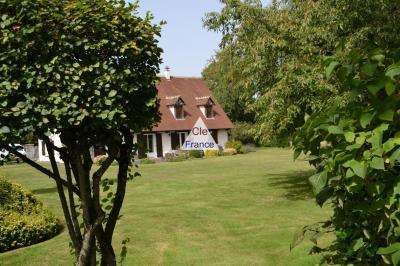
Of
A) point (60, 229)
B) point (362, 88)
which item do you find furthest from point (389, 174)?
point (60, 229)

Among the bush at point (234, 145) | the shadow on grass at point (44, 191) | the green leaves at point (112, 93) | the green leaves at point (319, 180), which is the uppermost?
the green leaves at point (112, 93)

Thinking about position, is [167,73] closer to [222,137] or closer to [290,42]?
[222,137]

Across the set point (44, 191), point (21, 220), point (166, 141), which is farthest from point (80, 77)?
point (166, 141)

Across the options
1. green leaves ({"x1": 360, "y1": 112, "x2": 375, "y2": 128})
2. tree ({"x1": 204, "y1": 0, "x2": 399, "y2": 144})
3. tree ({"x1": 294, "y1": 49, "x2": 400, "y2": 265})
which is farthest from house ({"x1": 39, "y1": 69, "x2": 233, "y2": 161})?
green leaves ({"x1": 360, "y1": 112, "x2": 375, "y2": 128})

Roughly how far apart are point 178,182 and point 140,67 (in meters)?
19.0

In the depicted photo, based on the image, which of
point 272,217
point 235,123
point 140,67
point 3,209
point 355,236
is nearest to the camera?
point 355,236

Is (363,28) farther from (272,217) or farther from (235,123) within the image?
(235,123)

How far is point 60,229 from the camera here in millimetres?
12203

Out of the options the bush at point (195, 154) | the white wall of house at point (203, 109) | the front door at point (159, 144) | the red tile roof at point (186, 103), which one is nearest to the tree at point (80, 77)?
the bush at point (195, 154)

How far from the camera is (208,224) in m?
12.4

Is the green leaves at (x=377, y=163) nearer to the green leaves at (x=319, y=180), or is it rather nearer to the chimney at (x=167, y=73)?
the green leaves at (x=319, y=180)

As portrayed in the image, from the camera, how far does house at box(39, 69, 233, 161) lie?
Answer: 155 ft

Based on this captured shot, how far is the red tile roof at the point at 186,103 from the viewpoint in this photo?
4769 centimetres

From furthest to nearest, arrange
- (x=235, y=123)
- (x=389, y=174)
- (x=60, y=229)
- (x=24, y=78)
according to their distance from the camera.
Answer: (x=235, y=123) → (x=60, y=229) → (x=24, y=78) → (x=389, y=174)
